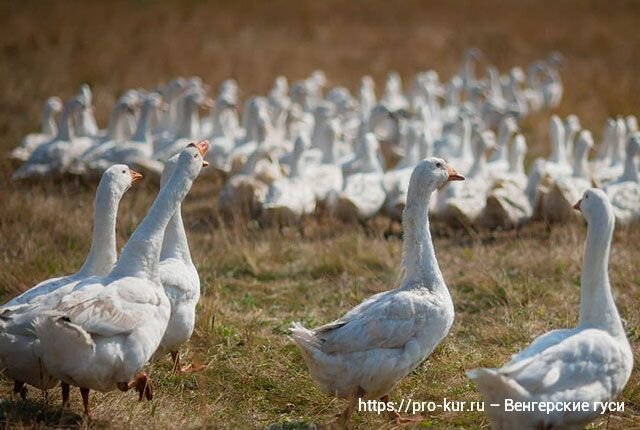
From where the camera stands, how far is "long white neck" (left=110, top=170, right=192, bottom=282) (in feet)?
18.7

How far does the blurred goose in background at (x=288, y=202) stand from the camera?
1060 centimetres

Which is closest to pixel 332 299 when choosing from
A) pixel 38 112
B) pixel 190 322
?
pixel 190 322

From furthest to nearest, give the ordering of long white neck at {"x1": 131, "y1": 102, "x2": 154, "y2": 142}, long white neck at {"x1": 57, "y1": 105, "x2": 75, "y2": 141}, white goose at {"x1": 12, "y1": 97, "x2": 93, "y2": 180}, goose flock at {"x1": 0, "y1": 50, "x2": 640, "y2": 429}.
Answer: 1. long white neck at {"x1": 57, "y1": 105, "x2": 75, "y2": 141}
2. long white neck at {"x1": 131, "y1": 102, "x2": 154, "y2": 142}
3. white goose at {"x1": 12, "y1": 97, "x2": 93, "y2": 180}
4. goose flock at {"x1": 0, "y1": 50, "x2": 640, "y2": 429}

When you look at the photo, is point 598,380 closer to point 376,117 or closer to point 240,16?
point 376,117

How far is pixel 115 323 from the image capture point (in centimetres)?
530

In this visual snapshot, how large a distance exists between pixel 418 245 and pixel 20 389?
2.69 m

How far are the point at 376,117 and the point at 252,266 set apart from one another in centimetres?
562

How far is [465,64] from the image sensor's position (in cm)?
1989

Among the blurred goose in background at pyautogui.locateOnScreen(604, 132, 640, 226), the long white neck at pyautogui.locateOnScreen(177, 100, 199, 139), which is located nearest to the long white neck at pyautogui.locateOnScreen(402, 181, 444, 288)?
the blurred goose in background at pyautogui.locateOnScreen(604, 132, 640, 226)

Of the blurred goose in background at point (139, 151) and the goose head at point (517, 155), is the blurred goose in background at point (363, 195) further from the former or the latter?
the blurred goose in background at point (139, 151)

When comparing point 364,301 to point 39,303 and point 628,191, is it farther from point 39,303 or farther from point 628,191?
point 628,191

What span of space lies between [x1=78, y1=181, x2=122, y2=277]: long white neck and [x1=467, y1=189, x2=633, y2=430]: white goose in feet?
8.64

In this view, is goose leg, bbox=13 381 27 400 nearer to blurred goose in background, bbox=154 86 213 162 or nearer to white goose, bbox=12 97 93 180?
white goose, bbox=12 97 93 180

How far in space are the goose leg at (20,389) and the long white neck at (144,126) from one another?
748 cm
